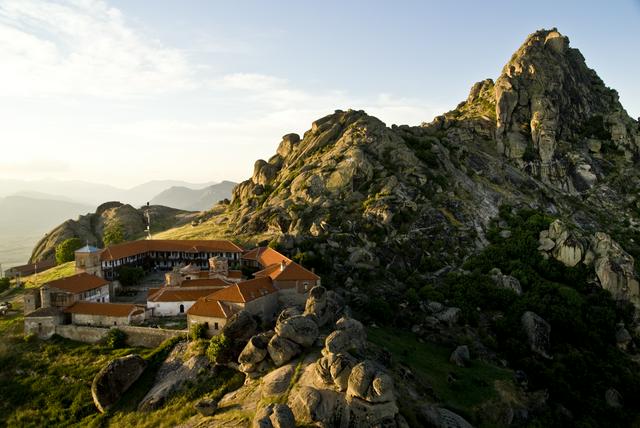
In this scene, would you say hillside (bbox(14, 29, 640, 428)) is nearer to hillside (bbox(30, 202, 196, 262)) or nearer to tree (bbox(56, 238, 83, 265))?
hillside (bbox(30, 202, 196, 262))

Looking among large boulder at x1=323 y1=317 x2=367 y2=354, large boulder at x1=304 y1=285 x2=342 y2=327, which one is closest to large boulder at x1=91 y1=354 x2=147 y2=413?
large boulder at x1=304 y1=285 x2=342 y2=327

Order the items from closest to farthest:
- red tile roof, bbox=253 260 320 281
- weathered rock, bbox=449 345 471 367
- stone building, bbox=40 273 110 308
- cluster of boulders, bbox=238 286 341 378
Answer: cluster of boulders, bbox=238 286 341 378, weathered rock, bbox=449 345 471 367, stone building, bbox=40 273 110 308, red tile roof, bbox=253 260 320 281

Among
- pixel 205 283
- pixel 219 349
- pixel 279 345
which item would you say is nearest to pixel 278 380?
pixel 279 345

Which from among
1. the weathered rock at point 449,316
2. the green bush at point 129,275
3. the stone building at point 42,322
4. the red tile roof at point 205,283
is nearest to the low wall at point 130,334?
the stone building at point 42,322

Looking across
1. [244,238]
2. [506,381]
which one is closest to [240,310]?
[506,381]

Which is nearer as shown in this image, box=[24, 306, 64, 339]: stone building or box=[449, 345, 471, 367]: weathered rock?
box=[449, 345, 471, 367]: weathered rock

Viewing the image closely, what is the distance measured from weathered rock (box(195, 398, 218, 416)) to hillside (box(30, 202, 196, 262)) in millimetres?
103132

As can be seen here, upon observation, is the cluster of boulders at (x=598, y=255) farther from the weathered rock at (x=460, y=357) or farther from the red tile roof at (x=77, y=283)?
the red tile roof at (x=77, y=283)

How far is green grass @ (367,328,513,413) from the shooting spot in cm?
4628

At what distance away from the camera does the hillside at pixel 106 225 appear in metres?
133

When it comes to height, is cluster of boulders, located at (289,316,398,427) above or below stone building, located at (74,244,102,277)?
below

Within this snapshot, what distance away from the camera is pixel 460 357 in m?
55.9

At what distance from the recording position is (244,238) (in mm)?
97562

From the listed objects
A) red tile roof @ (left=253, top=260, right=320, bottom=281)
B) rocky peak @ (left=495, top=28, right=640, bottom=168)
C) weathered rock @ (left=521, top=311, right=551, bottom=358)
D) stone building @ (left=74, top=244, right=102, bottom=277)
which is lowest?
weathered rock @ (left=521, top=311, right=551, bottom=358)
